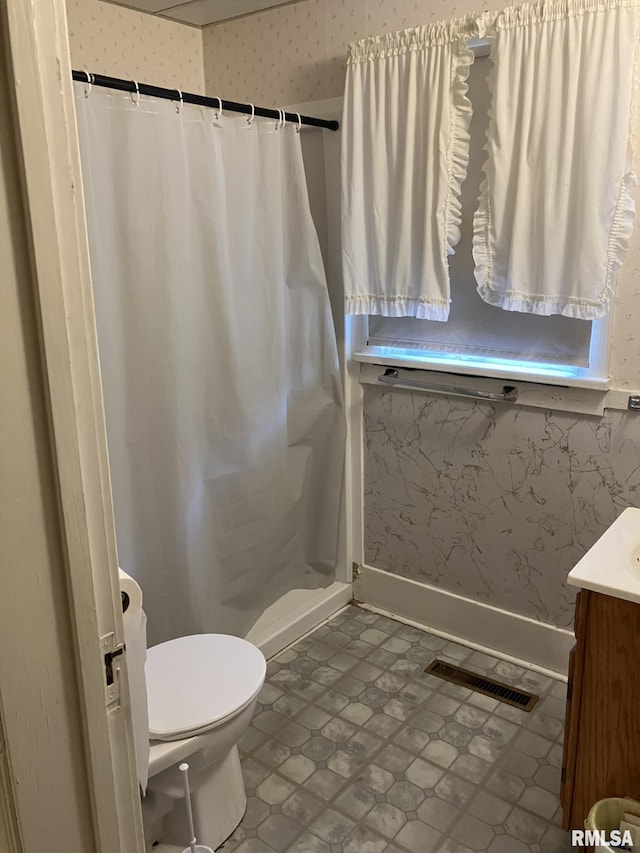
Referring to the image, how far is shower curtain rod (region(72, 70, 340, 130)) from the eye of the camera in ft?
6.00

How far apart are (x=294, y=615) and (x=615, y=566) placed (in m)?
1.44

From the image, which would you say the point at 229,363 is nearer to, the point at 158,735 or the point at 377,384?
the point at 377,384

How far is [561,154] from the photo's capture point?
6.48ft

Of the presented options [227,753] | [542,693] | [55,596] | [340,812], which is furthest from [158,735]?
[542,693]

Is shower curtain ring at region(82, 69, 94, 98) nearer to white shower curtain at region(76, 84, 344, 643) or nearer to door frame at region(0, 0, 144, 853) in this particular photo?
white shower curtain at region(76, 84, 344, 643)

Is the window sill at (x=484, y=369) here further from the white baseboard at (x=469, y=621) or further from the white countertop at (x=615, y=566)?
the white baseboard at (x=469, y=621)

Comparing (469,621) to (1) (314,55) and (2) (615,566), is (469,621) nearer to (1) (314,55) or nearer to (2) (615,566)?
(2) (615,566)

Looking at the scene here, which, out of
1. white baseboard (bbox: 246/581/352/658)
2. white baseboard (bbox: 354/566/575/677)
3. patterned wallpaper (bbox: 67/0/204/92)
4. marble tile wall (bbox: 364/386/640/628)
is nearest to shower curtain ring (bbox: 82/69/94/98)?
patterned wallpaper (bbox: 67/0/204/92)

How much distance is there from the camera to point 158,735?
1.60 m

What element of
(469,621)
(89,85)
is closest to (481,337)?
(469,621)

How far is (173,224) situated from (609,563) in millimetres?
1475

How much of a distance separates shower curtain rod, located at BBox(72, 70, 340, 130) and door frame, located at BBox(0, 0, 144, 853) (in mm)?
1295

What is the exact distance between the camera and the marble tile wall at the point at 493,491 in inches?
87.8

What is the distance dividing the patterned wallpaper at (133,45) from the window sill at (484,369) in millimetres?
1260
